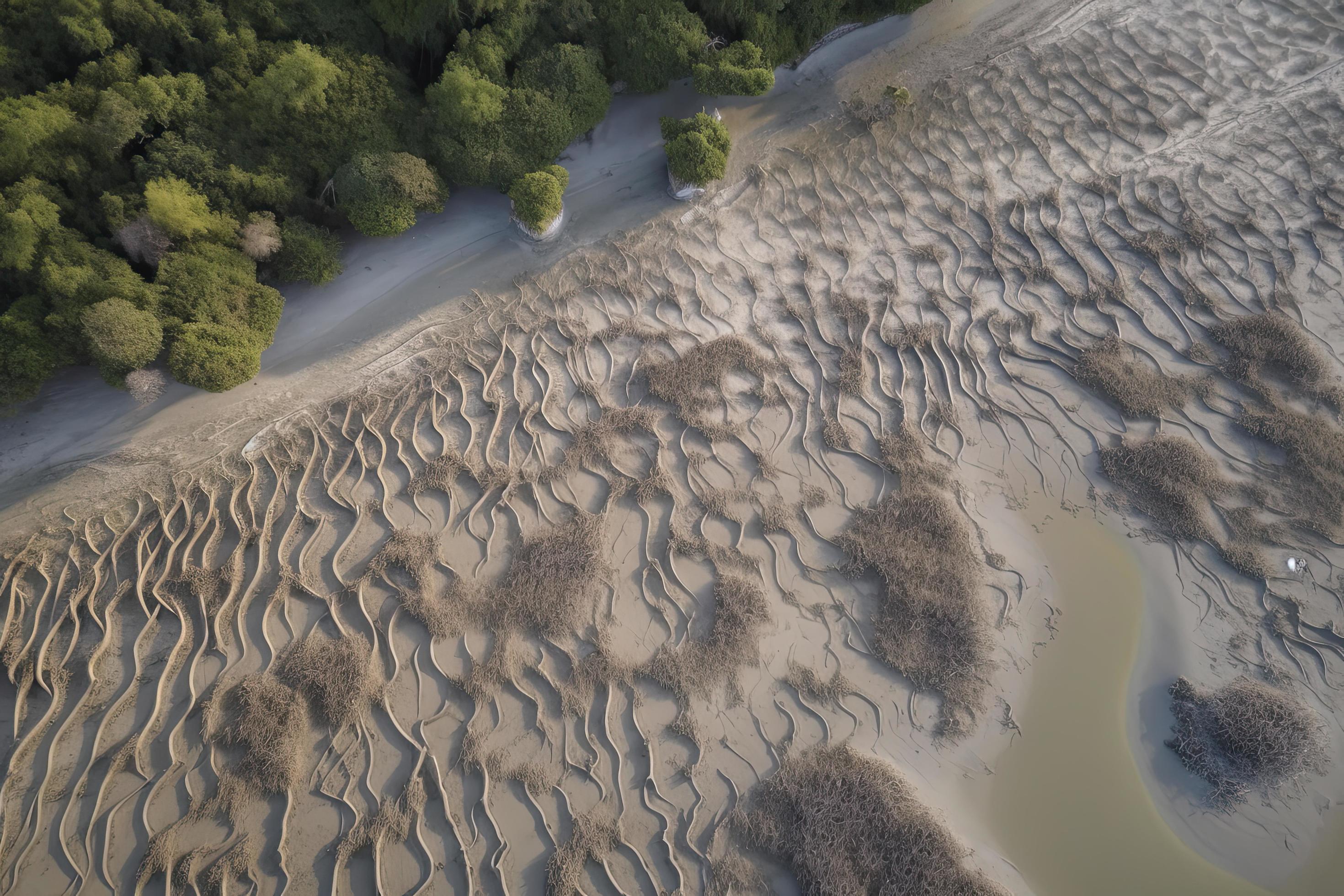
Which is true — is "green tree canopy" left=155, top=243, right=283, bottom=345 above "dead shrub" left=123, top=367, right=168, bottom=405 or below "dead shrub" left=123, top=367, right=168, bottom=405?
above

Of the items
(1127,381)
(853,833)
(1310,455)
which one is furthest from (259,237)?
(1310,455)

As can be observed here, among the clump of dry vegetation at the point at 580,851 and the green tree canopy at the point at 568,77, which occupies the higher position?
the green tree canopy at the point at 568,77

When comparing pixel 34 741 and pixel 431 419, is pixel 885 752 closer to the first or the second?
pixel 431 419

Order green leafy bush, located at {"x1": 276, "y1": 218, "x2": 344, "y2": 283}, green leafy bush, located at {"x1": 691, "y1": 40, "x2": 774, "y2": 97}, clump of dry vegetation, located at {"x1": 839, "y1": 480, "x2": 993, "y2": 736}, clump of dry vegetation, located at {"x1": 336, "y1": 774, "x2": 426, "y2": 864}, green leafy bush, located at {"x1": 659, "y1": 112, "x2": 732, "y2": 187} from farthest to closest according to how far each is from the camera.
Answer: green leafy bush, located at {"x1": 691, "y1": 40, "x2": 774, "y2": 97}
green leafy bush, located at {"x1": 659, "y1": 112, "x2": 732, "y2": 187}
green leafy bush, located at {"x1": 276, "y1": 218, "x2": 344, "y2": 283}
clump of dry vegetation, located at {"x1": 839, "y1": 480, "x2": 993, "y2": 736}
clump of dry vegetation, located at {"x1": 336, "y1": 774, "x2": 426, "y2": 864}

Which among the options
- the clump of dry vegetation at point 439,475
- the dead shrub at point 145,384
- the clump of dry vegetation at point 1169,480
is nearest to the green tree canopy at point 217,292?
the dead shrub at point 145,384

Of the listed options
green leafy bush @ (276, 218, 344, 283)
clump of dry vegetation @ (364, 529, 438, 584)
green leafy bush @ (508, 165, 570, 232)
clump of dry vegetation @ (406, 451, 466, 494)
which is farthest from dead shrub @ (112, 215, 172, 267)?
clump of dry vegetation @ (364, 529, 438, 584)

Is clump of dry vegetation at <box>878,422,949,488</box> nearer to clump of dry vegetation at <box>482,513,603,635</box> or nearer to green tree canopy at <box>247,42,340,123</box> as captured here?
clump of dry vegetation at <box>482,513,603,635</box>

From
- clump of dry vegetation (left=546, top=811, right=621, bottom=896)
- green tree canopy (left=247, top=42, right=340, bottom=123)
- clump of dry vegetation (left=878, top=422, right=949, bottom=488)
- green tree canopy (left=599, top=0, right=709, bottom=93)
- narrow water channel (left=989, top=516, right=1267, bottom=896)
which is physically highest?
green tree canopy (left=247, top=42, right=340, bottom=123)

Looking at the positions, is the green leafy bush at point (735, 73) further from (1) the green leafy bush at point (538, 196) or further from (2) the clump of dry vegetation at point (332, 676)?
(2) the clump of dry vegetation at point (332, 676)
